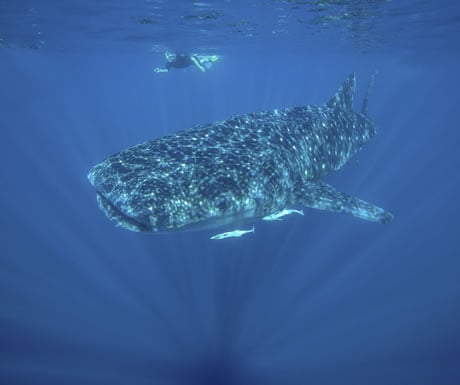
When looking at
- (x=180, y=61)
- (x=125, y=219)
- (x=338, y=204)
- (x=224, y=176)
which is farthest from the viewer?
(x=180, y=61)

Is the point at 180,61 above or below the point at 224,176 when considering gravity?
below

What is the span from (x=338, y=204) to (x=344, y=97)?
6.88 meters

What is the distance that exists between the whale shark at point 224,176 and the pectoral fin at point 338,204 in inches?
1.0

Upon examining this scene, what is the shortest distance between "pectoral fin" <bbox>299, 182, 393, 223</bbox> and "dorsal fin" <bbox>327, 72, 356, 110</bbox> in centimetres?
544

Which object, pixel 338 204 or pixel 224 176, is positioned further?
pixel 338 204

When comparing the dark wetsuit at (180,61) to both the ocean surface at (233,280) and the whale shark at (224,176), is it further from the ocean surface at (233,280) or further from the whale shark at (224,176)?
the whale shark at (224,176)

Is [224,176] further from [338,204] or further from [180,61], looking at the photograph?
[180,61]

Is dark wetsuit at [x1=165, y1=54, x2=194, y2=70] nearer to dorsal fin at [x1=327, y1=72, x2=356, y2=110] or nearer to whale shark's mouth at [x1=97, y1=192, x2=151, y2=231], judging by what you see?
dorsal fin at [x1=327, y1=72, x2=356, y2=110]

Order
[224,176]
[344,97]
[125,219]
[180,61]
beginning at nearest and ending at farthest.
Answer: [125,219] → [224,176] → [344,97] → [180,61]

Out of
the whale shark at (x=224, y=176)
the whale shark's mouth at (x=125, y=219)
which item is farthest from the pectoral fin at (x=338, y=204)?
the whale shark's mouth at (x=125, y=219)

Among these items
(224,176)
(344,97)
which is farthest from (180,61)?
(224,176)

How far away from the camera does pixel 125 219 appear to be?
640cm

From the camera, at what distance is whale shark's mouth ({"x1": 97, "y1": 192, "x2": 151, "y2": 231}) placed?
244 inches

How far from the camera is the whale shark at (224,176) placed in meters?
6.52
